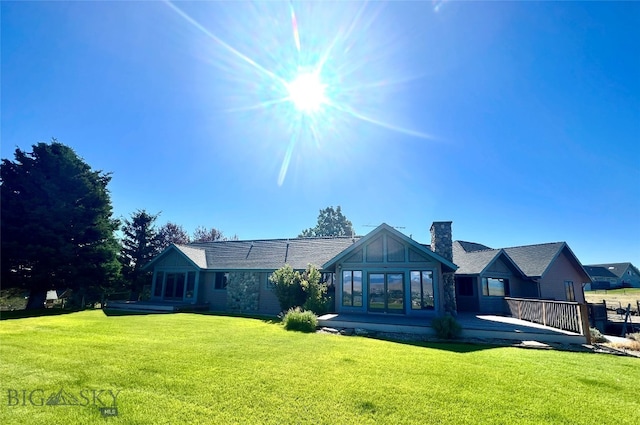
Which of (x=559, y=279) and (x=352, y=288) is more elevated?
(x=559, y=279)

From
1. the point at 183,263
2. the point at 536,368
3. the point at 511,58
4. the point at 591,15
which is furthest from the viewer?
the point at 183,263

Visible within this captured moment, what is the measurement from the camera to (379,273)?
15703 mm

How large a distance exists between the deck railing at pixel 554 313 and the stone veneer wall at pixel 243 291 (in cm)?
1566

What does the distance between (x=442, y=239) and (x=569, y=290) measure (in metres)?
13.8

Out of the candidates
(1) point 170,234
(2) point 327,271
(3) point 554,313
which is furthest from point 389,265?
(1) point 170,234

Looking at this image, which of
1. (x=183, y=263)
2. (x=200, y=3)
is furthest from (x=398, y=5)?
(x=183, y=263)

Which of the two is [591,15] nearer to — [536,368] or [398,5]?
[398,5]

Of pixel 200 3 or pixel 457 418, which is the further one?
pixel 200 3

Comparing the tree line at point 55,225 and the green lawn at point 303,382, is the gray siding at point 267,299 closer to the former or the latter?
the green lawn at point 303,382

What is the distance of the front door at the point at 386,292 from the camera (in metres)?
15.2

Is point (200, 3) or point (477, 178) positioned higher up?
point (200, 3)

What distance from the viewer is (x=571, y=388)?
5.82m

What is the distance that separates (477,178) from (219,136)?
17.1 m

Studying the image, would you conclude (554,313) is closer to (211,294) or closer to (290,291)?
(290,291)
